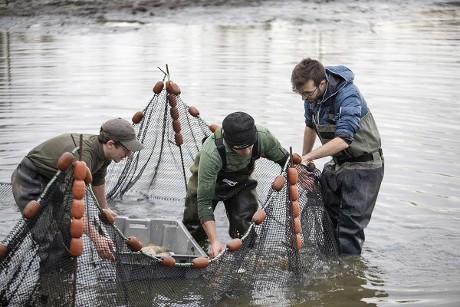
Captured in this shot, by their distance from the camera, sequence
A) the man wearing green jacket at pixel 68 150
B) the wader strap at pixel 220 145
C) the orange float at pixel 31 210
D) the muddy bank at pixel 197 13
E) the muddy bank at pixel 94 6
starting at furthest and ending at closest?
the muddy bank at pixel 94 6
the muddy bank at pixel 197 13
the wader strap at pixel 220 145
the man wearing green jacket at pixel 68 150
the orange float at pixel 31 210

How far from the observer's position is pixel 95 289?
18.3 feet

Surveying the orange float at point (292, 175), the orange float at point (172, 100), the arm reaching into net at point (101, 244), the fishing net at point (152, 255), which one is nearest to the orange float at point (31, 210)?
the fishing net at point (152, 255)

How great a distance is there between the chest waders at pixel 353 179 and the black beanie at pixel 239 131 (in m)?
0.74

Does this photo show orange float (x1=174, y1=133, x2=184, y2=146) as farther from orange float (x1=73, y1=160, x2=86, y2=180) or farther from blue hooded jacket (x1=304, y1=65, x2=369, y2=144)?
orange float (x1=73, y1=160, x2=86, y2=180)

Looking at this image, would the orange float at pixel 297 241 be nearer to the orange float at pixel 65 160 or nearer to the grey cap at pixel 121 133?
the grey cap at pixel 121 133

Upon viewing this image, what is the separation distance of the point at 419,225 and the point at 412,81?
21.4ft

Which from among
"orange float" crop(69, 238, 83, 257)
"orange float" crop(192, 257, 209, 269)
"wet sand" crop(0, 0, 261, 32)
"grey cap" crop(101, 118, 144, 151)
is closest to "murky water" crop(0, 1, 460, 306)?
"wet sand" crop(0, 0, 261, 32)

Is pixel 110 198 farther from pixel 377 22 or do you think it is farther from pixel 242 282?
pixel 377 22

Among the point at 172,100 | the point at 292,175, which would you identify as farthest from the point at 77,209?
the point at 172,100

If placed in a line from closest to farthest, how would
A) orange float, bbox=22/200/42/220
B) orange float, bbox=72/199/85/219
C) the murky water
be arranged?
orange float, bbox=72/199/85/219 < orange float, bbox=22/200/42/220 < the murky water

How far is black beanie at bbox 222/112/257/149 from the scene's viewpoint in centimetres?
604

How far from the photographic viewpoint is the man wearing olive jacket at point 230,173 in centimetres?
612

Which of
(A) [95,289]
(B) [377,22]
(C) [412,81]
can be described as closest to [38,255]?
(A) [95,289]

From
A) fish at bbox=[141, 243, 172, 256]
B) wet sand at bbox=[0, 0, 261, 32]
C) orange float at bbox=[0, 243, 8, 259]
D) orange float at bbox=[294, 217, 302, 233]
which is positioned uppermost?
orange float at bbox=[0, 243, 8, 259]
